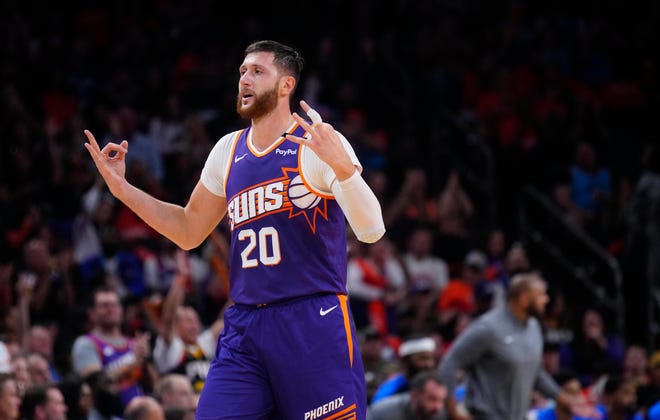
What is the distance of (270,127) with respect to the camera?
5293mm

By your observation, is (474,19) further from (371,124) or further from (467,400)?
(467,400)

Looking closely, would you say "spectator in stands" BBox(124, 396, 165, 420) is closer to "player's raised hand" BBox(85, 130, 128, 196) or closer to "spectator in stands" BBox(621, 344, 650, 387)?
"player's raised hand" BBox(85, 130, 128, 196)

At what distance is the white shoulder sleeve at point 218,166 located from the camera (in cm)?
548

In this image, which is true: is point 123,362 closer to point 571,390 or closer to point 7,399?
point 7,399

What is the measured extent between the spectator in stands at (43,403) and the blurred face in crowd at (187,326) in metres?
1.66

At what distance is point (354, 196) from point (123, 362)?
565cm

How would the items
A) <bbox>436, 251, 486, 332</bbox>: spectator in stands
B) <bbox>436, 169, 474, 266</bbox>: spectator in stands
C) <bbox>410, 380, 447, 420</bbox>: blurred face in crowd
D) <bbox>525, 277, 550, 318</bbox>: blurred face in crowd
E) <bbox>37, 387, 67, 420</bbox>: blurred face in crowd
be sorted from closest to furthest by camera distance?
<bbox>37, 387, 67, 420</bbox>: blurred face in crowd
<bbox>410, 380, 447, 420</bbox>: blurred face in crowd
<bbox>525, 277, 550, 318</bbox>: blurred face in crowd
<bbox>436, 251, 486, 332</bbox>: spectator in stands
<bbox>436, 169, 474, 266</bbox>: spectator in stands

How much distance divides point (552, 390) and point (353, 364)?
16.0 feet

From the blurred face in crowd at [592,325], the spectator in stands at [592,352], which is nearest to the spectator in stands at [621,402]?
the spectator in stands at [592,352]

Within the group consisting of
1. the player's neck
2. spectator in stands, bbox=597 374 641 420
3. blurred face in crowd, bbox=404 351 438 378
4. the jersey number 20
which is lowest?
spectator in stands, bbox=597 374 641 420

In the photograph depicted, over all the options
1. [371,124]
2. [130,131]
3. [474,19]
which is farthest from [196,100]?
[474,19]

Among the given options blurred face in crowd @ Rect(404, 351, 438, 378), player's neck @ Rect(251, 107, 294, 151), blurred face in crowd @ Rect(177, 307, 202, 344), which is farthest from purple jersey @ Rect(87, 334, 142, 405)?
player's neck @ Rect(251, 107, 294, 151)

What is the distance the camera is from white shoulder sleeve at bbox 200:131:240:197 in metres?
5.48

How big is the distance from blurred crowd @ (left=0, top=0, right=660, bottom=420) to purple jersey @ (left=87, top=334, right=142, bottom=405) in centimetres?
2
